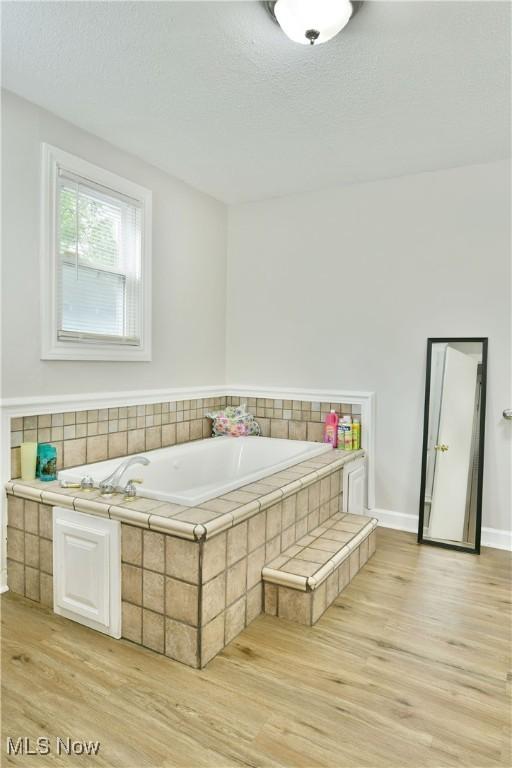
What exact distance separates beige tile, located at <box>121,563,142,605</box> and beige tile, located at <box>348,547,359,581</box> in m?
1.14

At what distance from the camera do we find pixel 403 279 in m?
3.36

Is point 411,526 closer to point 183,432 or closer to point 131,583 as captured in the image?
point 183,432

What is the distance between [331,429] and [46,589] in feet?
6.73

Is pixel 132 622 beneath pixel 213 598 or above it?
beneath

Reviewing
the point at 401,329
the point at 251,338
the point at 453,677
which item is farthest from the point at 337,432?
the point at 453,677

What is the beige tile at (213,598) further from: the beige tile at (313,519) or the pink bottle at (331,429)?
the pink bottle at (331,429)

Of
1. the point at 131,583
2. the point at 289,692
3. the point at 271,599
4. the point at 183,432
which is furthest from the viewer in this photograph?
the point at 183,432

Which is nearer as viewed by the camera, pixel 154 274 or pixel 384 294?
pixel 154 274

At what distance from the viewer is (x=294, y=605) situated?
216cm

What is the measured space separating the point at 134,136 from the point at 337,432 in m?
2.29

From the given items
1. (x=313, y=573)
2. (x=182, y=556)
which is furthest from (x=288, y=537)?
(x=182, y=556)

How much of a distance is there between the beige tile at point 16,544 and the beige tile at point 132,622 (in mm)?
694

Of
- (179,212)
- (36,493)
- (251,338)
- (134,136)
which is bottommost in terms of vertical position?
(36,493)

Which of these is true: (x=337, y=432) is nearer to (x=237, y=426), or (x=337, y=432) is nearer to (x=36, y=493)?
(x=237, y=426)
